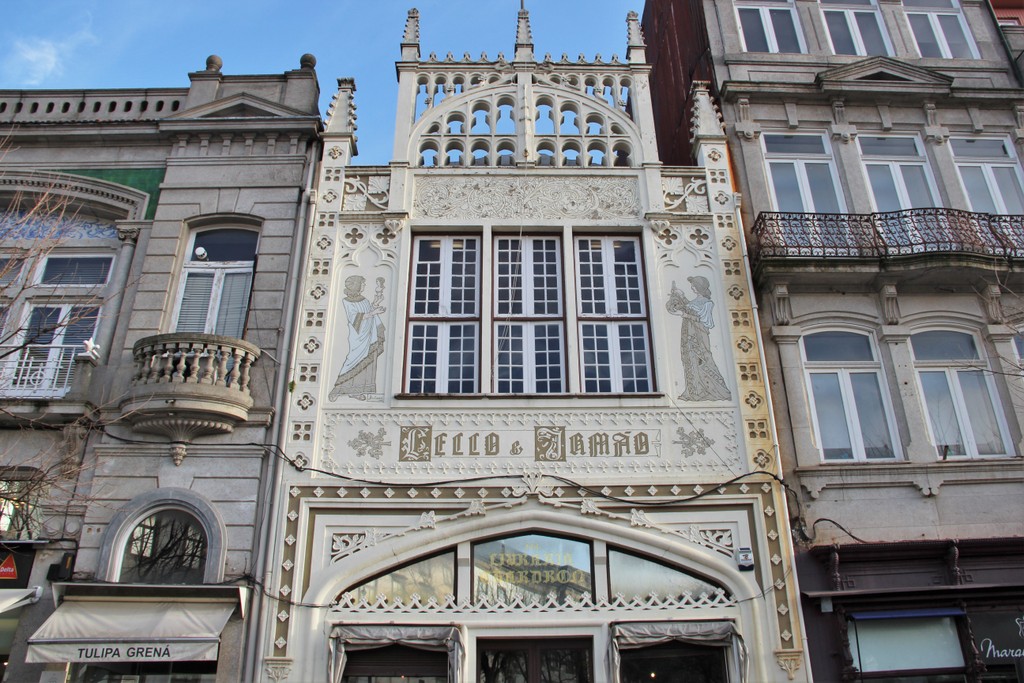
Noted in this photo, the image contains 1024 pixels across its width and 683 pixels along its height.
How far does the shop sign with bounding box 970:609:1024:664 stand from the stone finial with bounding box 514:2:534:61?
40.2 ft

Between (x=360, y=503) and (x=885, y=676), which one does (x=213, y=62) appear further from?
(x=885, y=676)

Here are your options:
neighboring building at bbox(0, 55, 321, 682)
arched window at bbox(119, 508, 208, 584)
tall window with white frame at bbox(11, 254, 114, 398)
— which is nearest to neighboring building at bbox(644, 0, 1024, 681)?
neighboring building at bbox(0, 55, 321, 682)

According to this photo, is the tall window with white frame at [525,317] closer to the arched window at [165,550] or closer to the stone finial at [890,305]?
the arched window at [165,550]

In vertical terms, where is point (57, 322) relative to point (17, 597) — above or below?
above

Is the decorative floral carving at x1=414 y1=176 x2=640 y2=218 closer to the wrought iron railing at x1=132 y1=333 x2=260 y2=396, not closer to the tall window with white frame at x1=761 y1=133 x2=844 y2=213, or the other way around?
the tall window with white frame at x1=761 y1=133 x2=844 y2=213

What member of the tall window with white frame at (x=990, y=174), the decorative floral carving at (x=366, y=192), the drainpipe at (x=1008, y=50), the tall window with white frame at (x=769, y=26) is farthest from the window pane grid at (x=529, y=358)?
the drainpipe at (x=1008, y=50)

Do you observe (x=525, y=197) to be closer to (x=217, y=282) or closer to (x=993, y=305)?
(x=217, y=282)

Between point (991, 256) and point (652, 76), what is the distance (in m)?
10.9

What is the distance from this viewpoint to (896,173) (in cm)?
1452

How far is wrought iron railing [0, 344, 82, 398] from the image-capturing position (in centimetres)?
1204

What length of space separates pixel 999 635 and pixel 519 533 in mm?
6748

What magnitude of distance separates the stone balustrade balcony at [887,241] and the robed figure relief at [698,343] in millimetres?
1089

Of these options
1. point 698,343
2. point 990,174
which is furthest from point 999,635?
point 990,174

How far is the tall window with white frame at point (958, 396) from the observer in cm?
1202
